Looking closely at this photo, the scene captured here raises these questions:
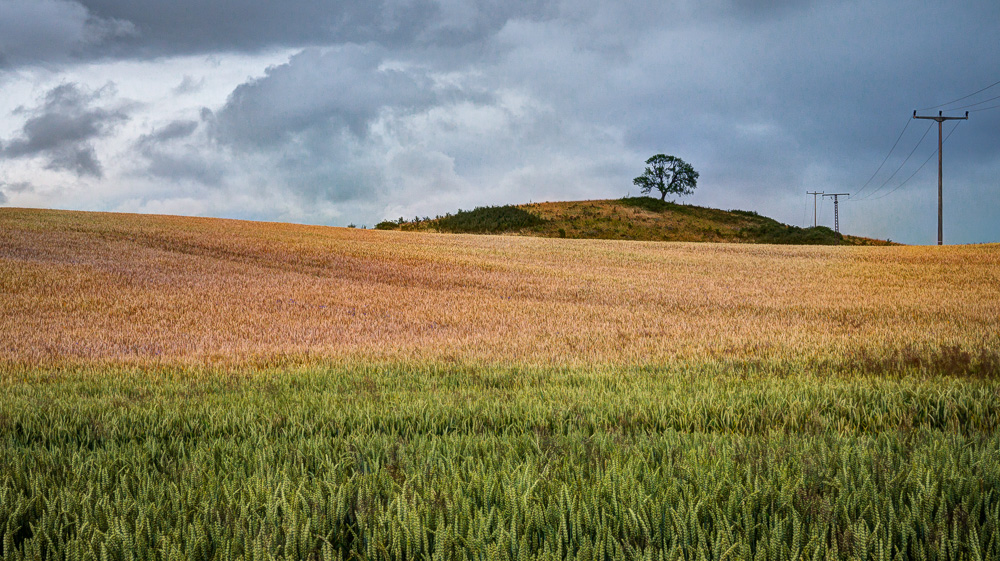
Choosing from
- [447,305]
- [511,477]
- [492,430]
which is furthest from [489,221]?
[511,477]

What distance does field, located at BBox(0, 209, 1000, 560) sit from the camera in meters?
2.26

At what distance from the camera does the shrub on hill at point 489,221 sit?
229ft

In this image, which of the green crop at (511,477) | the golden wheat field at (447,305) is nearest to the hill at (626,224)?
the golden wheat field at (447,305)

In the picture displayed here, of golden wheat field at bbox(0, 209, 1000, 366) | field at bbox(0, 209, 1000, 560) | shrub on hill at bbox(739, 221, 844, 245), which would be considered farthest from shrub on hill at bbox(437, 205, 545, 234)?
field at bbox(0, 209, 1000, 560)

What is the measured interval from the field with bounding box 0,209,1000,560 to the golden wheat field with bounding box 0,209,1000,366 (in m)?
0.13

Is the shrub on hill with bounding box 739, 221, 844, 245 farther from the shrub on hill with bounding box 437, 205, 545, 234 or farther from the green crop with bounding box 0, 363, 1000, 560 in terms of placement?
the green crop with bounding box 0, 363, 1000, 560

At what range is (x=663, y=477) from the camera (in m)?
2.75

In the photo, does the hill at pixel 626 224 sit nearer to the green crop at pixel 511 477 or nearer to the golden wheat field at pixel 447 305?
the golden wheat field at pixel 447 305

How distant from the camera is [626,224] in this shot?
7219 centimetres

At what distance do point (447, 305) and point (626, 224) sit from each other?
60.7 meters

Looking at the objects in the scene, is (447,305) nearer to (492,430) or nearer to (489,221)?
(492,430)

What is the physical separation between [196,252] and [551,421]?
25278 mm

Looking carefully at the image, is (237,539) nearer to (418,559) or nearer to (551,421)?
(418,559)

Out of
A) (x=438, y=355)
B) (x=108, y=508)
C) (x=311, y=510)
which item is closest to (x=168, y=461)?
(x=108, y=508)
